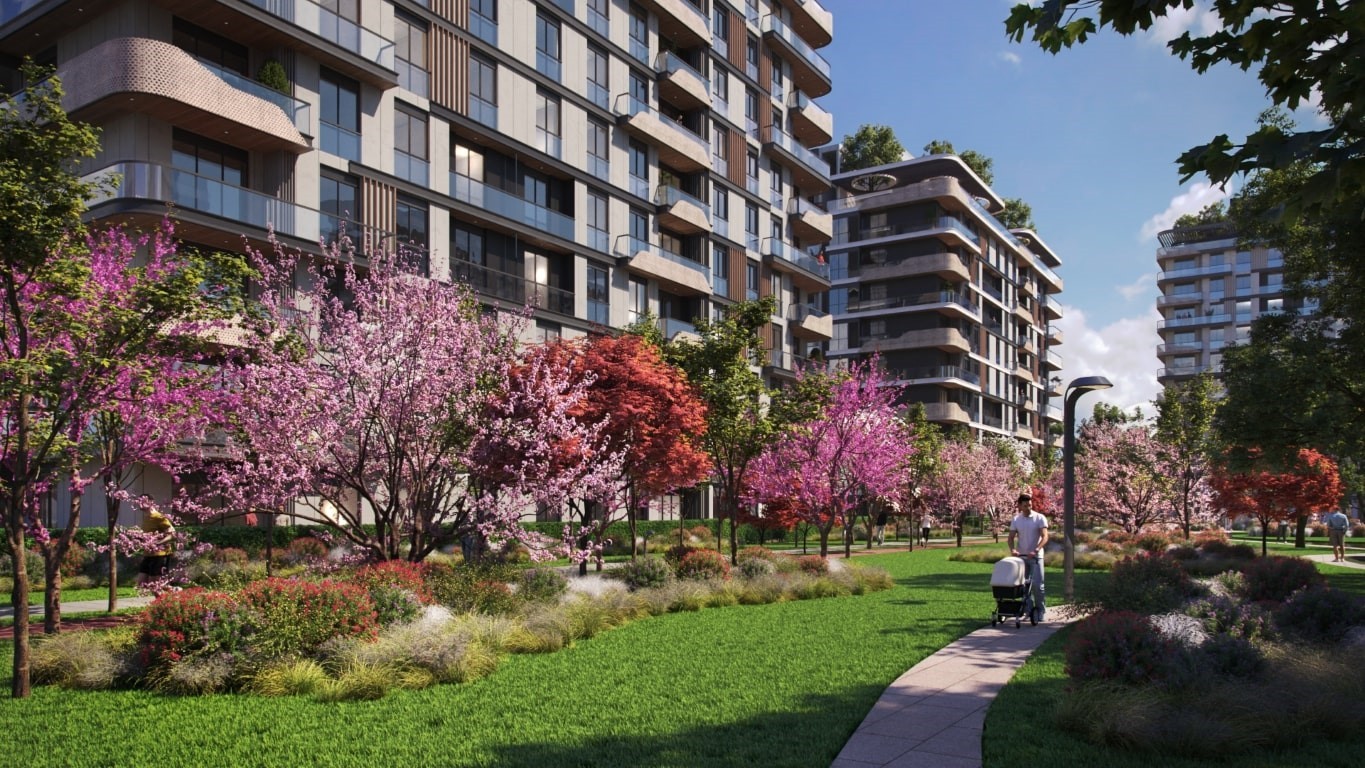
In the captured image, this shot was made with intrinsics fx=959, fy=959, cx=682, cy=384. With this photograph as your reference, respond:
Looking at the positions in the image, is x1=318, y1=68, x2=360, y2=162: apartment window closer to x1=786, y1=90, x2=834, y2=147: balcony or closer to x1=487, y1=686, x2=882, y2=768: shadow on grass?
x1=487, y1=686, x2=882, y2=768: shadow on grass

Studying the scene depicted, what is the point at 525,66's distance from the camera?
35094 mm

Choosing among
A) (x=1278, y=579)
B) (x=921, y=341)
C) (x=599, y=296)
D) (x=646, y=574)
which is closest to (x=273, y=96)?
(x=599, y=296)

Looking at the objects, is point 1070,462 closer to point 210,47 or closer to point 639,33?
point 210,47

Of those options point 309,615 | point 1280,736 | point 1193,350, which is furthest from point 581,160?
point 1193,350

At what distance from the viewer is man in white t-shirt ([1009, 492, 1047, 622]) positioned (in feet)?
46.1

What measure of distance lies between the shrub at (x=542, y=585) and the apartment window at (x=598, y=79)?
2697 centimetres

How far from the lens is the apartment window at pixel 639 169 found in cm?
4125

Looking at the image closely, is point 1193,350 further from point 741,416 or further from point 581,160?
point 741,416

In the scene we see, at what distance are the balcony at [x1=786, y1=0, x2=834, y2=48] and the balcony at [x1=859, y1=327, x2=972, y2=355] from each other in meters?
23.0

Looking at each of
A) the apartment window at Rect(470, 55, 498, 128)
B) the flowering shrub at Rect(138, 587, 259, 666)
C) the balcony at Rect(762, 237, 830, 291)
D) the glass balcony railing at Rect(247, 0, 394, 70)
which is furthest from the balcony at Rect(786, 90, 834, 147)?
the flowering shrub at Rect(138, 587, 259, 666)

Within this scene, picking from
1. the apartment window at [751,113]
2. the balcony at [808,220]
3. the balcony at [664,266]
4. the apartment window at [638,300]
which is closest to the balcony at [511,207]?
the balcony at [664,266]

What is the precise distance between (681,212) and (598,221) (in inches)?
199

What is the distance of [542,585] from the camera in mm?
15242

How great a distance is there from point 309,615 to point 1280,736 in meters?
Answer: 9.06
